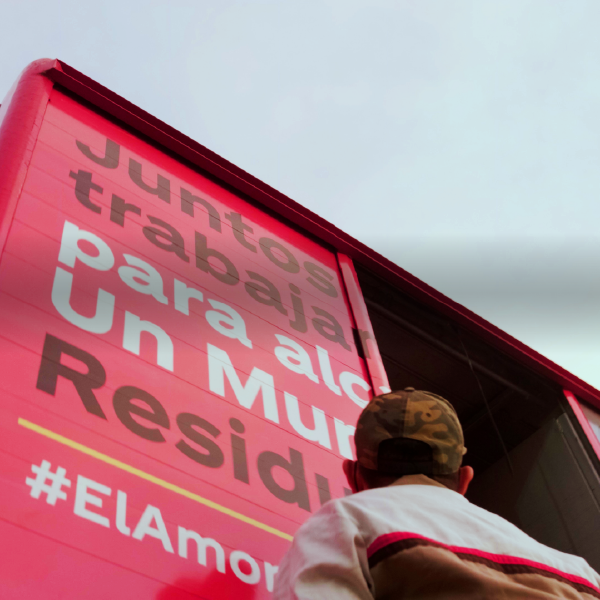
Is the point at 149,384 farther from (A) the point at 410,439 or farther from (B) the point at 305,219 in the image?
(B) the point at 305,219

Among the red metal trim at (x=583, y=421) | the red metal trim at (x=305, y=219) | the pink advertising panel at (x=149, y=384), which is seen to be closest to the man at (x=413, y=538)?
the pink advertising panel at (x=149, y=384)

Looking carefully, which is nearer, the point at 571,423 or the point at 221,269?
the point at 221,269

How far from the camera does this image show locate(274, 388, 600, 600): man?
3.44 feet

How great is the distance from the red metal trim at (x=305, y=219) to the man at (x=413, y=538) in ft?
8.91

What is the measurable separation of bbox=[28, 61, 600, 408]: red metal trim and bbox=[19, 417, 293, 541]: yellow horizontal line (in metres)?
2.24

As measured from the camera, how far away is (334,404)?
2.93m

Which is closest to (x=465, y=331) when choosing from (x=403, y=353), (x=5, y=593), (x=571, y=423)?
(x=403, y=353)

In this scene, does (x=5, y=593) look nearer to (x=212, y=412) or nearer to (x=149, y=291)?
(x=212, y=412)

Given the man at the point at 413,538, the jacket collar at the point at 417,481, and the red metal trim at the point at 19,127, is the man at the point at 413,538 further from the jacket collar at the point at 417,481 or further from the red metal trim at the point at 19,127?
the red metal trim at the point at 19,127

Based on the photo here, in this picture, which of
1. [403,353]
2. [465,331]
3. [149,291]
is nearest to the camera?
[149,291]

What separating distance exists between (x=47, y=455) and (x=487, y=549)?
44.9 inches

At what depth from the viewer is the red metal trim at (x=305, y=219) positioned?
3590 millimetres

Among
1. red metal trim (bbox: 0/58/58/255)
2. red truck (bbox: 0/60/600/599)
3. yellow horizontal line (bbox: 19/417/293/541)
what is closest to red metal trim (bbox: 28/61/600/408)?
red truck (bbox: 0/60/600/599)

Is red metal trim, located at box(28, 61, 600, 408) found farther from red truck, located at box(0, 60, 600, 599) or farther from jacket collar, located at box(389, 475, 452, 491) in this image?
jacket collar, located at box(389, 475, 452, 491)
